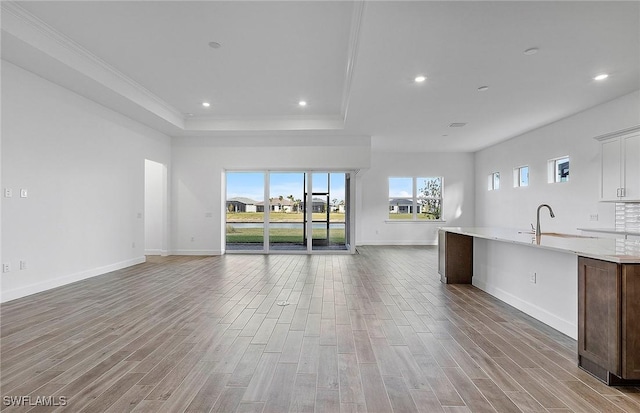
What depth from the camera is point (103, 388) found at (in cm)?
204

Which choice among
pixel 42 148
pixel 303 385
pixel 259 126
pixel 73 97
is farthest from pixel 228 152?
pixel 303 385

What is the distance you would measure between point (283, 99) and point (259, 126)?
144 centimetres

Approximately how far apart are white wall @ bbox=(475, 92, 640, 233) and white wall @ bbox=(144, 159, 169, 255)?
8.88 m

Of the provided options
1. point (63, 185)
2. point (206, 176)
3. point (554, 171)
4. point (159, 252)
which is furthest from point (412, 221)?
point (63, 185)

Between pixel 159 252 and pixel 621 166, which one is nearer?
pixel 621 166

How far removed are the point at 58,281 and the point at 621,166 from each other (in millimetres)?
8760

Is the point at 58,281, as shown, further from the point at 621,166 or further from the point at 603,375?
the point at 621,166

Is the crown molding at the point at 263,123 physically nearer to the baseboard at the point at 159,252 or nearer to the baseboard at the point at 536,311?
the baseboard at the point at 159,252

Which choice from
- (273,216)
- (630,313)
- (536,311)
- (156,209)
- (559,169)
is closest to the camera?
(630,313)

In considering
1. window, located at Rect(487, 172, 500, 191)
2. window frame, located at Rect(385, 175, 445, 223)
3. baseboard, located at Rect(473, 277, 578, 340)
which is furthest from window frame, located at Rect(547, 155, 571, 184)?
baseboard, located at Rect(473, 277, 578, 340)

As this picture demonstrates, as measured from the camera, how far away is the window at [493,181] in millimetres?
8901

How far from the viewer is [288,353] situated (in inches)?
101

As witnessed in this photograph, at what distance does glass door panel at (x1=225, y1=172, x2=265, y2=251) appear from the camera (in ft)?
26.8

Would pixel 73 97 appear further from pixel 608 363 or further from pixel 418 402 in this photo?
pixel 608 363
